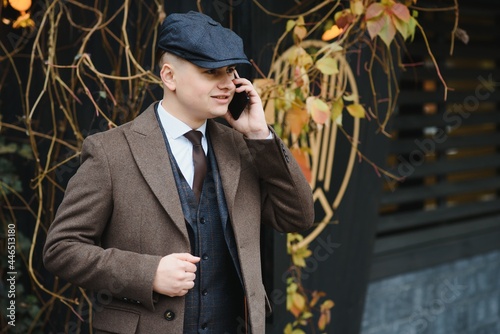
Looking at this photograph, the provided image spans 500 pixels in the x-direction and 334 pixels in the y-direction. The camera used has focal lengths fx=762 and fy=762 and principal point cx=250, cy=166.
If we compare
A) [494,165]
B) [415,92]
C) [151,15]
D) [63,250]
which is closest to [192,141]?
[63,250]

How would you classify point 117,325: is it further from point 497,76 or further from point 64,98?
point 497,76

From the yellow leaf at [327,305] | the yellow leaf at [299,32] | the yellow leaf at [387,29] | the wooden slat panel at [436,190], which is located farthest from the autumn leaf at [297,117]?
the wooden slat panel at [436,190]

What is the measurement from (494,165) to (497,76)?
762mm

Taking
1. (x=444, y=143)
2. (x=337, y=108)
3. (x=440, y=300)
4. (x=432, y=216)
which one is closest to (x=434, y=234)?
(x=432, y=216)

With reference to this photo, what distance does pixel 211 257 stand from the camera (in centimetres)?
248

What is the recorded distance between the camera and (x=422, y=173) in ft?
18.9

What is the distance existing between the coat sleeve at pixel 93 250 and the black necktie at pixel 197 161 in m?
0.28

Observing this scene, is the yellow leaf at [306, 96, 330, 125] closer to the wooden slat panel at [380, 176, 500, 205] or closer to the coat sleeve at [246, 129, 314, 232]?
the coat sleeve at [246, 129, 314, 232]

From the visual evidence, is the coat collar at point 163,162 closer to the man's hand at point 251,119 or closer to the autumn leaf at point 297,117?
the man's hand at point 251,119

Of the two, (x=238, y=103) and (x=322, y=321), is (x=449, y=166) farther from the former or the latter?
(x=238, y=103)

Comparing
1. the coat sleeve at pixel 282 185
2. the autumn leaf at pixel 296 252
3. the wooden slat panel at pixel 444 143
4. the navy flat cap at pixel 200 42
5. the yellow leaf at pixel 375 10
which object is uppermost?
the yellow leaf at pixel 375 10

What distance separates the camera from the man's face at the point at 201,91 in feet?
7.83

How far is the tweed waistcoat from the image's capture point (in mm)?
2447

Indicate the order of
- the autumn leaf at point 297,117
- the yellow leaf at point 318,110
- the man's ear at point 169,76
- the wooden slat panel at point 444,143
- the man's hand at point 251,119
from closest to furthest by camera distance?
the man's ear at point 169,76 < the man's hand at point 251,119 < the yellow leaf at point 318,110 < the autumn leaf at point 297,117 < the wooden slat panel at point 444,143
